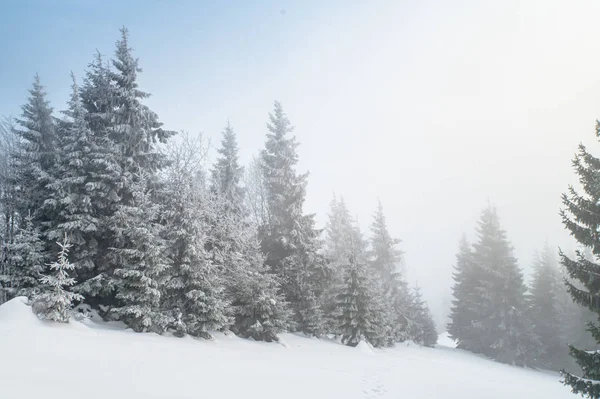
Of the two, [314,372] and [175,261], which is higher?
[175,261]

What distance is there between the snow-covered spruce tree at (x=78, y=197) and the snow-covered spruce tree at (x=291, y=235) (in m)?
10.4

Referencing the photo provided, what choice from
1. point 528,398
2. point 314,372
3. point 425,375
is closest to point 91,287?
point 314,372

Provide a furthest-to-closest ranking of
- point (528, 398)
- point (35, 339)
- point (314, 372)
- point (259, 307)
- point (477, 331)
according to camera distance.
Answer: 1. point (477, 331)
2. point (259, 307)
3. point (528, 398)
4. point (314, 372)
5. point (35, 339)

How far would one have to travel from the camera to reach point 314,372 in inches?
402

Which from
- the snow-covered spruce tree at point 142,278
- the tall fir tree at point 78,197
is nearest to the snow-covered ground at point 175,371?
the snow-covered spruce tree at point 142,278

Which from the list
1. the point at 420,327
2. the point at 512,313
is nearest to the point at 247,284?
the point at 420,327

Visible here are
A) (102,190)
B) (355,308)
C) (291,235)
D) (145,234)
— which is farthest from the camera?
(291,235)

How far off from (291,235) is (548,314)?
28.3 m

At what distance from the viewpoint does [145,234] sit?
1222cm

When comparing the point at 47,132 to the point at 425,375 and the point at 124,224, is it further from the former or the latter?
the point at 425,375

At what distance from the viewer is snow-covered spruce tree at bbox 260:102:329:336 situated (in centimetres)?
2023

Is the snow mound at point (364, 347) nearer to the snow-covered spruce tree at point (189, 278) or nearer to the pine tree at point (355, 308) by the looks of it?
the pine tree at point (355, 308)

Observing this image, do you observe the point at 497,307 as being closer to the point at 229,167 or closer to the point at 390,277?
the point at 390,277

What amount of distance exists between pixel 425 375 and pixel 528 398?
363 centimetres
